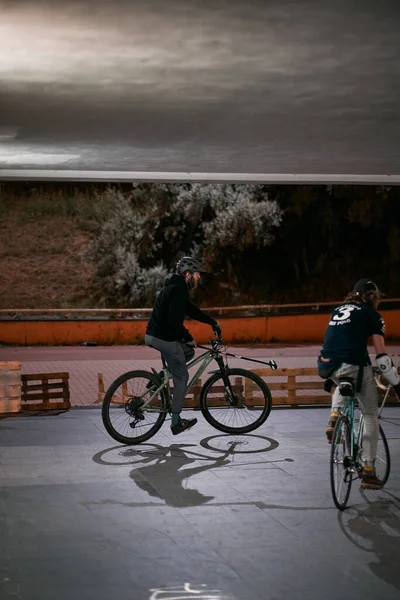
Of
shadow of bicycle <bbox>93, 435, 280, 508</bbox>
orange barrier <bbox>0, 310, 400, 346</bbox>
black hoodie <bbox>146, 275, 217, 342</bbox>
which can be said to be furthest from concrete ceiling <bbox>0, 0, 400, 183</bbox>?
orange barrier <bbox>0, 310, 400, 346</bbox>

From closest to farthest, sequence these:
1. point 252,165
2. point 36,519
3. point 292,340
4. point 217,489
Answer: point 36,519 → point 217,489 → point 252,165 → point 292,340

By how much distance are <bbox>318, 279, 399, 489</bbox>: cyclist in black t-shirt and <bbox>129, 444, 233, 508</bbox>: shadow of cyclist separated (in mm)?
1347

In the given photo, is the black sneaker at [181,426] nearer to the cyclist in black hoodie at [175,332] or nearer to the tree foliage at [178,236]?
Answer: the cyclist in black hoodie at [175,332]

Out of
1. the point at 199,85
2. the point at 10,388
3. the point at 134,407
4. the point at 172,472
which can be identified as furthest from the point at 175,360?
the point at 199,85

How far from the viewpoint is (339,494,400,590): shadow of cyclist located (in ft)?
18.8

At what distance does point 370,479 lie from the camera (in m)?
7.66

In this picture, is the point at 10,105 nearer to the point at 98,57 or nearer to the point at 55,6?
the point at 98,57

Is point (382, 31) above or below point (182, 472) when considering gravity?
above

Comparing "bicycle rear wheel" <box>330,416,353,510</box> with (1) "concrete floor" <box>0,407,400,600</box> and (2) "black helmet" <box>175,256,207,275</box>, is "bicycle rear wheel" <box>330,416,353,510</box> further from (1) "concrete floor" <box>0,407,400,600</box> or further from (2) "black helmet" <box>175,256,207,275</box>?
(2) "black helmet" <box>175,256,207,275</box>

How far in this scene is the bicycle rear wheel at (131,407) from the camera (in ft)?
32.2

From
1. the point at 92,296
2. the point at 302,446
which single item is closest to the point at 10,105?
the point at 302,446

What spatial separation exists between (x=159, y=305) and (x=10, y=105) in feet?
8.71

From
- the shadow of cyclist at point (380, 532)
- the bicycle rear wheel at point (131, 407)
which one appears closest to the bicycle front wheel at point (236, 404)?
the bicycle rear wheel at point (131, 407)

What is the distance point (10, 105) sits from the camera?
8906mm
